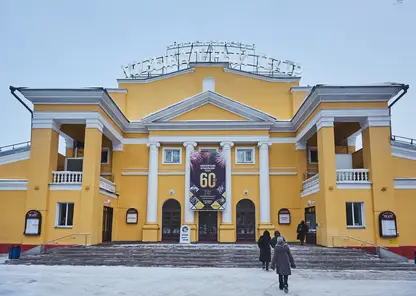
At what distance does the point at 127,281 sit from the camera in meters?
11.9

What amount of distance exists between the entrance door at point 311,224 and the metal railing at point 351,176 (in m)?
2.66

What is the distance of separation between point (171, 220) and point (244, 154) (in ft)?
19.6

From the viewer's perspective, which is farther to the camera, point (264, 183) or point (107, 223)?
point (264, 183)

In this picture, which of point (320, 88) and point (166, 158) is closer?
point (320, 88)

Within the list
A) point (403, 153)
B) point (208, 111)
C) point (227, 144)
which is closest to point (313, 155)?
point (227, 144)

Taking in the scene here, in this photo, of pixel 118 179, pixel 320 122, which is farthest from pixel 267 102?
pixel 118 179

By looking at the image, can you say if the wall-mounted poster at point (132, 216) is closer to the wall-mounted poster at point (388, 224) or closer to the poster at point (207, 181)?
the poster at point (207, 181)

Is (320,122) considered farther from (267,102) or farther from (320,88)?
(267,102)

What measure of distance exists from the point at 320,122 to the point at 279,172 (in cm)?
593

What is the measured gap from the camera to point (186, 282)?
11.7 metres

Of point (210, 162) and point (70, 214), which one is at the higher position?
point (210, 162)

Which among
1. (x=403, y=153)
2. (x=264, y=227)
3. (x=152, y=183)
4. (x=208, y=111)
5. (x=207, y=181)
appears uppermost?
(x=208, y=111)

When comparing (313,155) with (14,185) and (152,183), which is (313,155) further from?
(14,185)

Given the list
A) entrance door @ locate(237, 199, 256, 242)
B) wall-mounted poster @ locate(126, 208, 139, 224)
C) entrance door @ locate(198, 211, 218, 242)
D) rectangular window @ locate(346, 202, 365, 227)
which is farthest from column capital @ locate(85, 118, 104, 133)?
rectangular window @ locate(346, 202, 365, 227)
